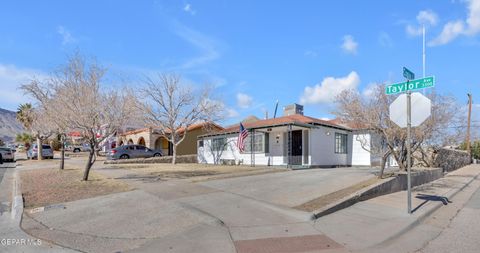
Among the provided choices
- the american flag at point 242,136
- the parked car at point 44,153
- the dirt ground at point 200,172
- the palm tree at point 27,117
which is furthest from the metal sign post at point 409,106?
the parked car at point 44,153

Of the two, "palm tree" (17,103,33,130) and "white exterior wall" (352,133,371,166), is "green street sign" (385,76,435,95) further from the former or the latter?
"palm tree" (17,103,33,130)

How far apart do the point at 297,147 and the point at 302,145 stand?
603 mm

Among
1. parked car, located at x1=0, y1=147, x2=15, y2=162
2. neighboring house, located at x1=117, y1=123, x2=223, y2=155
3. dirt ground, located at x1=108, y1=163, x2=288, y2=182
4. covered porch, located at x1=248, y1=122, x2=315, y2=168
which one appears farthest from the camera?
neighboring house, located at x1=117, y1=123, x2=223, y2=155

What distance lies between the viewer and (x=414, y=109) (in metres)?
8.95

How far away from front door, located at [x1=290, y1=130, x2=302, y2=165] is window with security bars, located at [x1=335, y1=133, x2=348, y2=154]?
9.38ft

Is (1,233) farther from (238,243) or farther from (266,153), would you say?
(266,153)

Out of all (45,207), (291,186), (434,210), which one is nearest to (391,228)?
(434,210)

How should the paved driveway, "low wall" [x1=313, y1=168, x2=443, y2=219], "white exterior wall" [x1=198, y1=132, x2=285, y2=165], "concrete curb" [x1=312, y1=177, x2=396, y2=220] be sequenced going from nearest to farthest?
"concrete curb" [x1=312, y1=177, x2=396, y2=220], "low wall" [x1=313, y1=168, x2=443, y2=219], the paved driveway, "white exterior wall" [x1=198, y1=132, x2=285, y2=165]

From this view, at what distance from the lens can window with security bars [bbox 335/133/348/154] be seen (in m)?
25.0

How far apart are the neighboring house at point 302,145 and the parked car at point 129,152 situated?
9.17m

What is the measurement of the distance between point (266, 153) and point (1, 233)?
1911cm

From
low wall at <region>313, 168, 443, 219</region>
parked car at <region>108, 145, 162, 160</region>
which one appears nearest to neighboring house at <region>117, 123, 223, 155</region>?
parked car at <region>108, 145, 162, 160</region>

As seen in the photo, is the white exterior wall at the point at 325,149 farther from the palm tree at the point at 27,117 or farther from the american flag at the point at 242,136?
the palm tree at the point at 27,117

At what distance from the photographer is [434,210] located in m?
9.82
